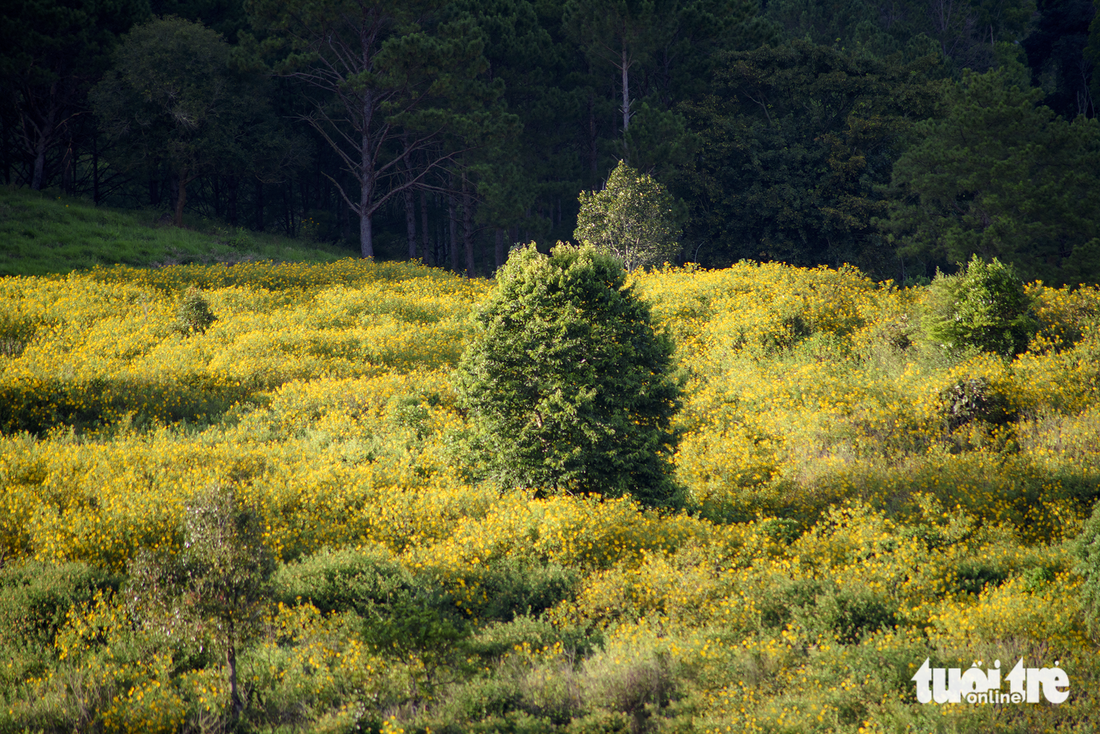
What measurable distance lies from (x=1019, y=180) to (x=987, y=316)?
18.5 meters

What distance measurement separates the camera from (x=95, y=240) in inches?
1133

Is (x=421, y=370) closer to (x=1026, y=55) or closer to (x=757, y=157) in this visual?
(x=757, y=157)

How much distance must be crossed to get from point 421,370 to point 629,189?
53.3ft

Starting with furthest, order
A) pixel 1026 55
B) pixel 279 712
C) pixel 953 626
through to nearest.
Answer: pixel 1026 55 → pixel 953 626 → pixel 279 712

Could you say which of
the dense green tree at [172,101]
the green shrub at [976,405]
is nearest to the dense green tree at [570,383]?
the green shrub at [976,405]

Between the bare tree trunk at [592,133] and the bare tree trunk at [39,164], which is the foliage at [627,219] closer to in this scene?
the bare tree trunk at [592,133]

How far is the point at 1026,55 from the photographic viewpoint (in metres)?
52.2

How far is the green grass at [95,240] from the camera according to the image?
2625cm

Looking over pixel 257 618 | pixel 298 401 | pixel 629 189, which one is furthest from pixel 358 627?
pixel 629 189

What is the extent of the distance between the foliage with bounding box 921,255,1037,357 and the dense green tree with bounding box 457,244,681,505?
919 centimetres

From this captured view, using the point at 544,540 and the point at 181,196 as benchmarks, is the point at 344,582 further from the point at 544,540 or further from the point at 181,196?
the point at 181,196

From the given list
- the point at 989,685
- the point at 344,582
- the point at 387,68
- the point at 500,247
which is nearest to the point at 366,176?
the point at 387,68

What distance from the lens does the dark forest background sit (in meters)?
32.7

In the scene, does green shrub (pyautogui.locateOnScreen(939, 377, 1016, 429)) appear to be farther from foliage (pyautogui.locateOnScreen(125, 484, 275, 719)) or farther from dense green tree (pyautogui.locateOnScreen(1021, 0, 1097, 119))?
dense green tree (pyautogui.locateOnScreen(1021, 0, 1097, 119))
